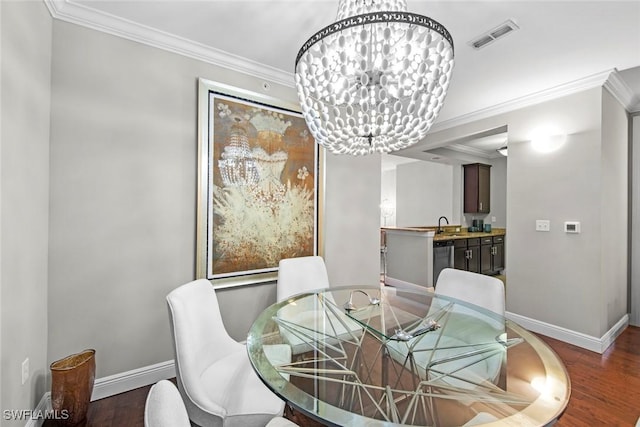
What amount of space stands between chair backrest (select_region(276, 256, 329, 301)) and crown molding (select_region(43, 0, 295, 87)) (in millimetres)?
1686

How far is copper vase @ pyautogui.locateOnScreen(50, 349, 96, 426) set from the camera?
157cm


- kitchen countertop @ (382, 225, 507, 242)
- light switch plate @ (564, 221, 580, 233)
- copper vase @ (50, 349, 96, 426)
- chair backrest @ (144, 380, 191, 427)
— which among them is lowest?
copper vase @ (50, 349, 96, 426)

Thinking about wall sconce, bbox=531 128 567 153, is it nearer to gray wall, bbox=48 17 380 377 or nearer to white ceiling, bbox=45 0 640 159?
white ceiling, bbox=45 0 640 159

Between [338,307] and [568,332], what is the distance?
2523mm

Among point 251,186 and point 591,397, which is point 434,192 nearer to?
point 591,397

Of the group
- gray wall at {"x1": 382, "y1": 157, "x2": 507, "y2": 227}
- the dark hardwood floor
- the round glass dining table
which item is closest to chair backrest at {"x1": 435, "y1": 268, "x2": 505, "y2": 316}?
the round glass dining table

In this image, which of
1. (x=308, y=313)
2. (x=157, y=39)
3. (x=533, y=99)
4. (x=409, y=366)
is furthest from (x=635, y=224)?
(x=157, y=39)

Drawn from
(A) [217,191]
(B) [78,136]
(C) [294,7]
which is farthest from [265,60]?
(B) [78,136]

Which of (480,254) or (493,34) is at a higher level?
(493,34)

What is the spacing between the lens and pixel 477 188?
6.06 metres

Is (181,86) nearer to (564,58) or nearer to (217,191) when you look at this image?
(217,191)

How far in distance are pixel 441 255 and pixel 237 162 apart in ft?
12.9

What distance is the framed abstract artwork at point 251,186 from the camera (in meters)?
2.32

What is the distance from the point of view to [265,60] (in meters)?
2.49
